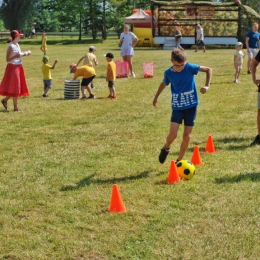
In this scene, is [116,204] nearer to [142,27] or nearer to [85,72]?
[85,72]

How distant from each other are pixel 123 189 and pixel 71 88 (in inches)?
335

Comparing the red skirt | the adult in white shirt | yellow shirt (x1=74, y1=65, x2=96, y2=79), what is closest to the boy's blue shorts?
the red skirt

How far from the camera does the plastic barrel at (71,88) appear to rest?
579 inches

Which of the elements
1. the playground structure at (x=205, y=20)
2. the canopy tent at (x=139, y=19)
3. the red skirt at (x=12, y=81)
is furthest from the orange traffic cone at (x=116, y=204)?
the canopy tent at (x=139, y=19)

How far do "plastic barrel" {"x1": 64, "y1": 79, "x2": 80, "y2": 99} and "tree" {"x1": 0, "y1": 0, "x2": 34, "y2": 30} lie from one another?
54.8 meters

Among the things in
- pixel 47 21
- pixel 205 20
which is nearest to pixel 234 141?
pixel 205 20

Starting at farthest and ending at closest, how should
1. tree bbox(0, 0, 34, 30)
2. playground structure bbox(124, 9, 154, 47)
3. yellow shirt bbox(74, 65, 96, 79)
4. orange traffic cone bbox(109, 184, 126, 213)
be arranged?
tree bbox(0, 0, 34, 30), playground structure bbox(124, 9, 154, 47), yellow shirt bbox(74, 65, 96, 79), orange traffic cone bbox(109, 184, 126, 213)

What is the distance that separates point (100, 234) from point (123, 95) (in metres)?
10.5

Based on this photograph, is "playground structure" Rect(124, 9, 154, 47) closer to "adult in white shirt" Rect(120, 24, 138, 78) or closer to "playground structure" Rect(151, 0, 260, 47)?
"playground structure" Rect(151, 0, 260, 47)

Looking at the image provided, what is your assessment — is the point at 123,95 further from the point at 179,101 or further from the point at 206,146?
the point at 179,101

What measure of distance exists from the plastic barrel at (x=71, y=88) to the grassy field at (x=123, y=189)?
83.2 inches

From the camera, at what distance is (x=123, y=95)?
610 inches

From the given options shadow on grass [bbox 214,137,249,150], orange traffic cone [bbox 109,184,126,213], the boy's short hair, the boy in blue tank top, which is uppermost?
the boy's short hair

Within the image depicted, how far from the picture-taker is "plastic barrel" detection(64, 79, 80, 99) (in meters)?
14.7
